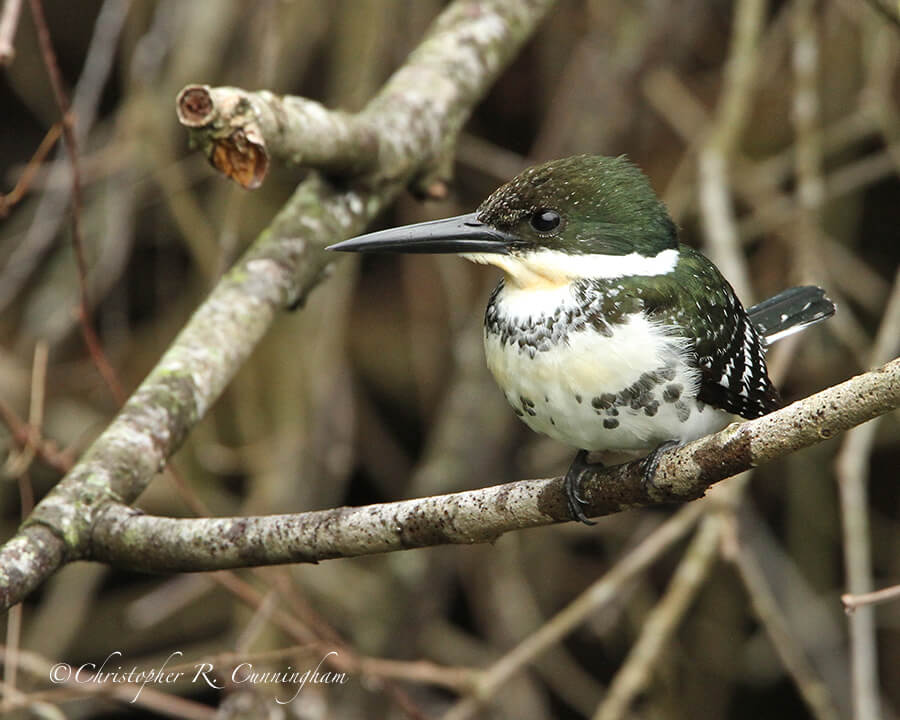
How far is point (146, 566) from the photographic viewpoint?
1646mm

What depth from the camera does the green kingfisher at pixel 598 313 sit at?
6.05ft

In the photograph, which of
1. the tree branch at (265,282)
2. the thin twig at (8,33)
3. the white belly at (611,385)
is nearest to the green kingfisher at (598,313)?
the white belly at (611,385)

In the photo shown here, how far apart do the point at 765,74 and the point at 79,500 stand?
3.06 m

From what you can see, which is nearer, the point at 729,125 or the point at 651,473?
the point at 651,473

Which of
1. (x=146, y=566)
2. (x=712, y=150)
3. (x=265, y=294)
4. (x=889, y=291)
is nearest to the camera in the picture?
(x=146, y=566)

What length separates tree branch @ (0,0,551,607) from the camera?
164cm

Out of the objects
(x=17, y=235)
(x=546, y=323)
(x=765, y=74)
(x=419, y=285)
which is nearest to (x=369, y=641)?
(x=419, y=285)

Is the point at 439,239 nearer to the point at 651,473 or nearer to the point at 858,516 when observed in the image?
the point at 651,473

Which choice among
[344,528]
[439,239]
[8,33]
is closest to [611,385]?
[439,239]

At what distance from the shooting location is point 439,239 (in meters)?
1.96

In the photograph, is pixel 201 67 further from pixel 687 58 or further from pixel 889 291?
pixel 889 291

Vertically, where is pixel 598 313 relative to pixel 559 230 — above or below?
below

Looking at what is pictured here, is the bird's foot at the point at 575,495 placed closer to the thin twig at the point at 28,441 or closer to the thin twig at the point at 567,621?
the thin twig at the point at 567,621

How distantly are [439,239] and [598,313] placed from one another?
0.30 meters
